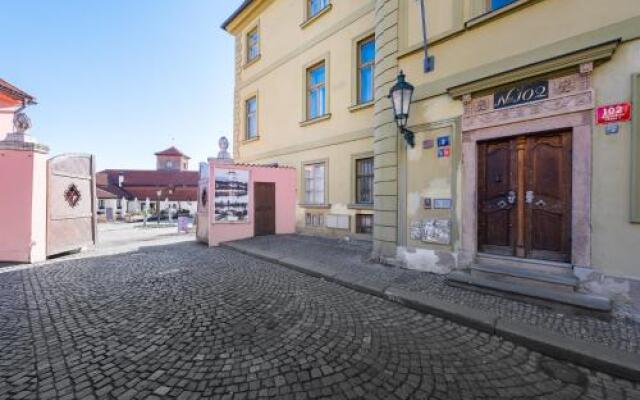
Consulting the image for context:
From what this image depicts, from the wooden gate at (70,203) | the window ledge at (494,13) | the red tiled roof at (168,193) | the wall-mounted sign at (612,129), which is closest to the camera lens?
the wall-mounted sign at (612,129)

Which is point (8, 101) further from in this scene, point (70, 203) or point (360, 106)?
point (360, 106)

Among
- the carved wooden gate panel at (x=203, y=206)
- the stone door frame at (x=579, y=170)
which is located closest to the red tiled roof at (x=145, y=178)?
the carved wooden gate panel at (x=203, y=206)

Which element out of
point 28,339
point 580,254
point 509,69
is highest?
point 509,69

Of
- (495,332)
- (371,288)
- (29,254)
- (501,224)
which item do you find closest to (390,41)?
(501,224)

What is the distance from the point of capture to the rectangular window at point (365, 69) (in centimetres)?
941

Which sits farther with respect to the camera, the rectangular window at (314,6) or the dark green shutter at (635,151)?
the rectangular window at (314,6)

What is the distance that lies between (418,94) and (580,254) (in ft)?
13.2

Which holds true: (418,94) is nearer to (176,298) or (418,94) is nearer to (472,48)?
(472,48)

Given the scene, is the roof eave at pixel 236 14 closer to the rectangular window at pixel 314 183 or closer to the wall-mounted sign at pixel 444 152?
the rectangular window at pixel 314 183

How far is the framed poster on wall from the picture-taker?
408 inches

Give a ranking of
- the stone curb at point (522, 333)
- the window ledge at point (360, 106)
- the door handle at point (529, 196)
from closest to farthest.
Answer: the stone curb at point (522, 333) < the door handle at point (529, 196) < the window ledge at point (360, 106)

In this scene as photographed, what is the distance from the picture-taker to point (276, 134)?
12.9 m

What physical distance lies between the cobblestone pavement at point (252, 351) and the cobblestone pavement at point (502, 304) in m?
0.66

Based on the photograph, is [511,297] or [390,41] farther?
[390,41]
